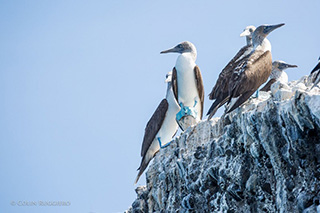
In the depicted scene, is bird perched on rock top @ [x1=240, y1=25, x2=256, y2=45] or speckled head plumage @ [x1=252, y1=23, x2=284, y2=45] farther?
bird perched on rock top @ [x1=240, y1=25, x2=256, y2=45]

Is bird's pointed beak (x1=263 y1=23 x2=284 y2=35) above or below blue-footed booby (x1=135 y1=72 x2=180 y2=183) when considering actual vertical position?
above

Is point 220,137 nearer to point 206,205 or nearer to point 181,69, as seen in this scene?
point 206,205

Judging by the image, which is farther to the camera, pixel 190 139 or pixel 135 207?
pixel 135 207

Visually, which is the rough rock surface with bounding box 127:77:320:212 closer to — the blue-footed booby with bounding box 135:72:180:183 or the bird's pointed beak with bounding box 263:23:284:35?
the bird's pointed beak with bounding box 263:23:284:35

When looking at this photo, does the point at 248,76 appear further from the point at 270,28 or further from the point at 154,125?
the point at 154,125

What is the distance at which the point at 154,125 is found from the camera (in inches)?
756

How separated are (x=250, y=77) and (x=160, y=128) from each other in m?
4.89

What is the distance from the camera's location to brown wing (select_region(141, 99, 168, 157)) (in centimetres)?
1909

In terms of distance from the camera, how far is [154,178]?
16.6m

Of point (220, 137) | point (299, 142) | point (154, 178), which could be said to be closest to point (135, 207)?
point (154, 178)

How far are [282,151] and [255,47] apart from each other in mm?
4843

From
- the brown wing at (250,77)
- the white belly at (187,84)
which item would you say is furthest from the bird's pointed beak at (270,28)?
the white belly at (187,84)

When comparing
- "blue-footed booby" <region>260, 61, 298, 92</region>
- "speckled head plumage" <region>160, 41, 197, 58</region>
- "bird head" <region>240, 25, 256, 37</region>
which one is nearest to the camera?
"blue-footed booby" <region>260, 61, 298, 92</region>

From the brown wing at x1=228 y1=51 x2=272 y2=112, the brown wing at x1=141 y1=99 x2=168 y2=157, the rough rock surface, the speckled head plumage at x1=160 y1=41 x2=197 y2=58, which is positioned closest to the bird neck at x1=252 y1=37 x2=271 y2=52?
the brown wing at x1=228 y1=51 x2=272 y2=112
